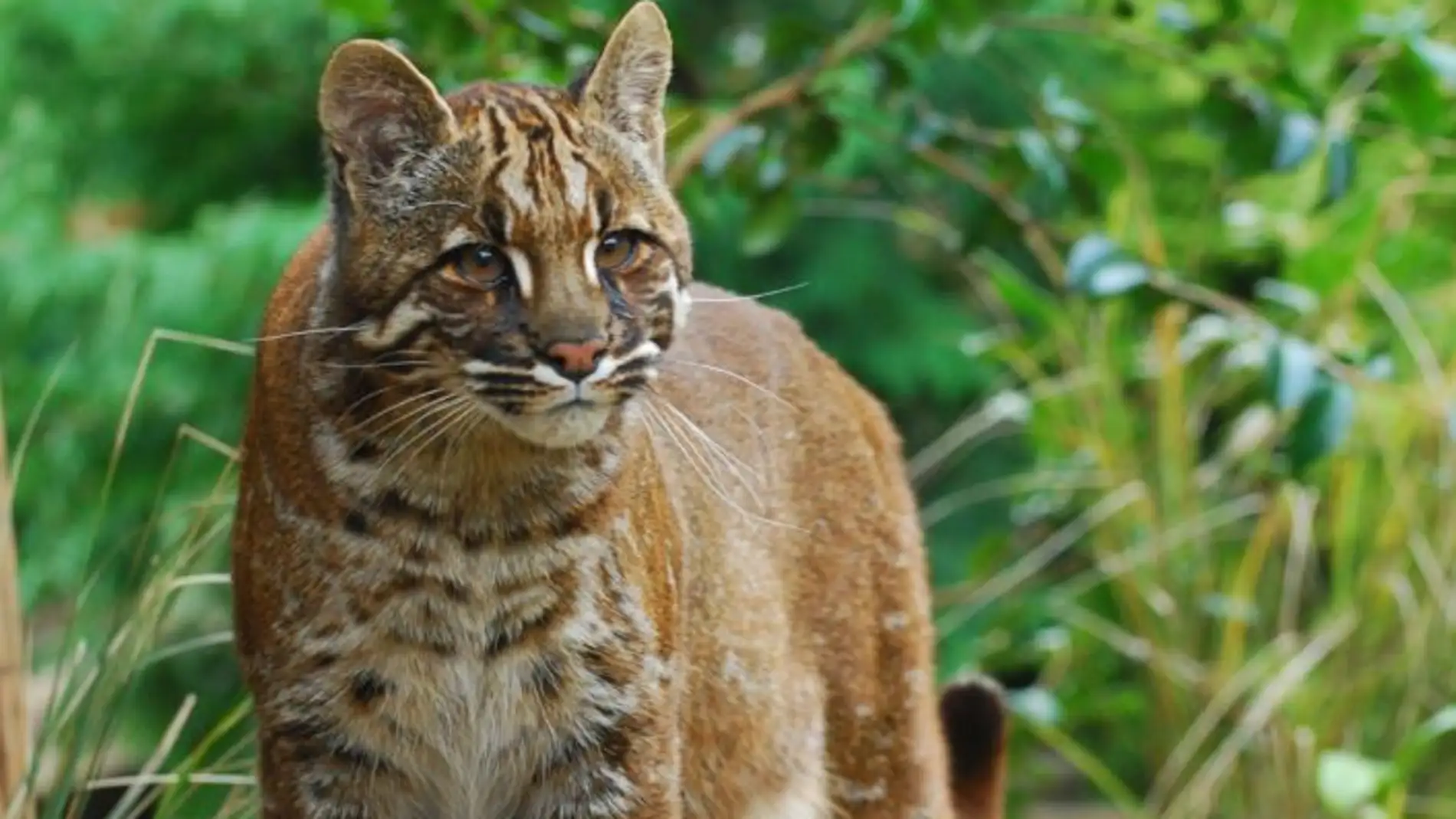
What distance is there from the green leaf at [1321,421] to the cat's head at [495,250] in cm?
184

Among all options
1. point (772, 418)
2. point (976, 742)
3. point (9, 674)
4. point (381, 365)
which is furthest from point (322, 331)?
point (976, 742)

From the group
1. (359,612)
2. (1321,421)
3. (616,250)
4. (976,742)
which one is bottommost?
(976,742)

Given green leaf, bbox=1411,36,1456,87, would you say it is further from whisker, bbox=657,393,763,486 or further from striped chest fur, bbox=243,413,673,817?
striped chest fur, bbox=243,413,673,817

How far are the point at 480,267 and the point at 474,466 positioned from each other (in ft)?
1.01

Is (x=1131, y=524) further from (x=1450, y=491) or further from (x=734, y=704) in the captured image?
(x=734, y=704)

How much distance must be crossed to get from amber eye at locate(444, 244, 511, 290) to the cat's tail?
1802 mm

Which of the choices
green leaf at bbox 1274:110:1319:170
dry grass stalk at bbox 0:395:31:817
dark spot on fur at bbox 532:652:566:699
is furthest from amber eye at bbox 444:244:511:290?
green leaf at bbox 1274:110:1319:170

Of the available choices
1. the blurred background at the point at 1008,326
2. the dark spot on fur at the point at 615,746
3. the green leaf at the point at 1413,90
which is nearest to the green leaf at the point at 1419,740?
the blurred background at the point at 1008,326

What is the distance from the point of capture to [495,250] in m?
3.08

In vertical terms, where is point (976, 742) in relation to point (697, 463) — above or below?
below

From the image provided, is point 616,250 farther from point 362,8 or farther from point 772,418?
point 362,8

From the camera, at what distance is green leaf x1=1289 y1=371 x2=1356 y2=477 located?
4.66 m

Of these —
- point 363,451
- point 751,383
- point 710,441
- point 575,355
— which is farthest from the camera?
point 751,383

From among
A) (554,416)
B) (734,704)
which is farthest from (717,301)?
(554,416)
